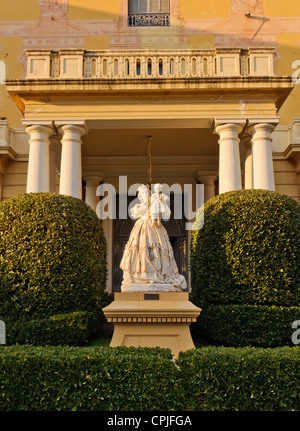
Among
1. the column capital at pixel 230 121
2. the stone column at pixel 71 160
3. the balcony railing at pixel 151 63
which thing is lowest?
the stone column at pixel 71 160

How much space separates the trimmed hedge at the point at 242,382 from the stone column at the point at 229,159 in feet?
24.3

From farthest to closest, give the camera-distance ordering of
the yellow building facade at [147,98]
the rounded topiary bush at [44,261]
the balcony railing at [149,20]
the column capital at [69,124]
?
the balcony railing at [149,20] < the column capital at [69,124] < the yellow building facade at [147,98] < the rounded topiary bush at [44,261]

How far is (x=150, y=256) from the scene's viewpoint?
9820mm

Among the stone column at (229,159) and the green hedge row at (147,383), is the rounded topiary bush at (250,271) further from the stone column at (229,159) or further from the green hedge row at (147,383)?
the green hedge row at (147,383)

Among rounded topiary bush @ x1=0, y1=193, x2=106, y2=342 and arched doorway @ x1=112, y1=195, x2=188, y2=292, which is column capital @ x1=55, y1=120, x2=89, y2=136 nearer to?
rounded topiary bush @ x1=0, y1=193, x2=106, y2=342

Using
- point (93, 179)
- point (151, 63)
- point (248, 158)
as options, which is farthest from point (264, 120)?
point (93, 179)

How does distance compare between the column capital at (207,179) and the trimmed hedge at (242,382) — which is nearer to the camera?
the trimmed hedge at (242,382)

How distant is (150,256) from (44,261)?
2.09 metres

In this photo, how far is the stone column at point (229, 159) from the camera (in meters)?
13.6

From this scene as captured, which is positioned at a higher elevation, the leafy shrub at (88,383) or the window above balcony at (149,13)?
the window above balcony at (149,13)

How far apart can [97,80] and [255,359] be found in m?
9.67

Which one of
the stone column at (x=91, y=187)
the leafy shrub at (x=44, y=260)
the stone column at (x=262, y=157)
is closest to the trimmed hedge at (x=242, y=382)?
the leafy shrub at (x=44, y=260)

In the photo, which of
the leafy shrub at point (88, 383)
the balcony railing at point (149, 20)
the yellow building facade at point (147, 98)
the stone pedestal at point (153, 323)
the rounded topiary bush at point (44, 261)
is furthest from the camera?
the balcony railing at point (149, 20)

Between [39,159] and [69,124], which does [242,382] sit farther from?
[69,124]
